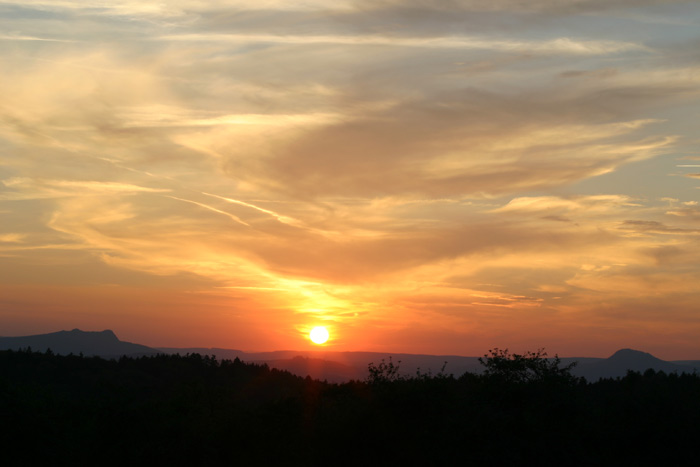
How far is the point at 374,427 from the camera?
4700 centimetres

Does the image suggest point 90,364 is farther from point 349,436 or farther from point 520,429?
point 520,429

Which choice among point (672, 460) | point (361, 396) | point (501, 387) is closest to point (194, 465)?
point (361, 396)

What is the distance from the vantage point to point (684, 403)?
2468 inches

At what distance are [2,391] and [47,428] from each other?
19.2ft

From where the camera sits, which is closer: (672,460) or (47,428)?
(47,428)

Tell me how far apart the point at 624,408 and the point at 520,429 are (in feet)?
69.7

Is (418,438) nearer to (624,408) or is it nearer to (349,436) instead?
(349,436)

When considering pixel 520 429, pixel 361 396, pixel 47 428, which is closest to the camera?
pixel 520 429

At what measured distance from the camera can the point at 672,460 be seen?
52.8 metres

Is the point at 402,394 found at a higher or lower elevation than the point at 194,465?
higher

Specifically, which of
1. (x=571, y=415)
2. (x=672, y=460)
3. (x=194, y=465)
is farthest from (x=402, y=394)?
(x=672, y=460)

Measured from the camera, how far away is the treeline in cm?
4200

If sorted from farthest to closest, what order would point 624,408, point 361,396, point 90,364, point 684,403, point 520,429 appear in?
point 90,364 → point 684,403 → point 624,408 → point 361,396 → point 520,429

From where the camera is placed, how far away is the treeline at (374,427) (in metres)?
42.0
